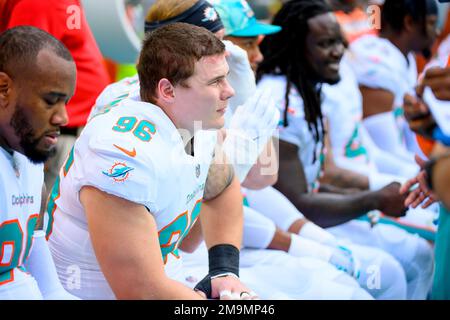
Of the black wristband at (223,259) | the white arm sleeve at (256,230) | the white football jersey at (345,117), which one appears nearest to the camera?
the black wristband at (223,259)

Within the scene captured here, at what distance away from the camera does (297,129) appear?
3.15 m

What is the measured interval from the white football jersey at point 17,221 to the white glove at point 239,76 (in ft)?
2.23

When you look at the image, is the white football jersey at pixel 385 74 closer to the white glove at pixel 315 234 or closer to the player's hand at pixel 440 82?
the white glove at pixel 315 234

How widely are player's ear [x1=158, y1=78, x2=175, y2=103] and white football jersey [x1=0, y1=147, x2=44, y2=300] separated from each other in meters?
0.37

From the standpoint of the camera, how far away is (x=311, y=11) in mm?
3262

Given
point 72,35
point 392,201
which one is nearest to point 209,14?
point 72,35

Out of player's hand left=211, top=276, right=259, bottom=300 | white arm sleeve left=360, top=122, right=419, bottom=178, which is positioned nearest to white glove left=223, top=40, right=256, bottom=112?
player's hand left=211, top=276, right=259, bottom=300

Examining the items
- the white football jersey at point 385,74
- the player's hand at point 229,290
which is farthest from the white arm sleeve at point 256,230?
the white football jersey at point 385,74

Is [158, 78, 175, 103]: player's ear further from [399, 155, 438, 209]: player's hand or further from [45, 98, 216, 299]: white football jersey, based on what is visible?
[399, 155, 438, 209]: player's hand

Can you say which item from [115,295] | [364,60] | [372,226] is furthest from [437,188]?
[364,60]

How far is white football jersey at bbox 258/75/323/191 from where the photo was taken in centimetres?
313

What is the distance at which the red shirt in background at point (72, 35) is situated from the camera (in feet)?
7.72
